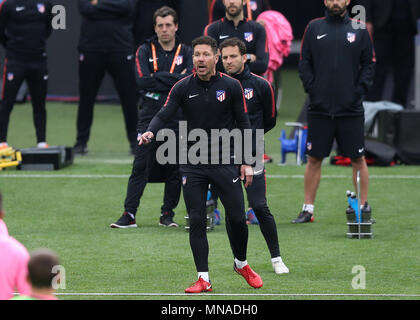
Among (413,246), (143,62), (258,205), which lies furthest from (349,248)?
(143,62)

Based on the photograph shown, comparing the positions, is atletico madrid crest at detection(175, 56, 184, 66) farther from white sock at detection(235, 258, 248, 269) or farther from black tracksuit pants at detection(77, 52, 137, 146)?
black tracksuit pants at detection(77, 52, 137, 146)

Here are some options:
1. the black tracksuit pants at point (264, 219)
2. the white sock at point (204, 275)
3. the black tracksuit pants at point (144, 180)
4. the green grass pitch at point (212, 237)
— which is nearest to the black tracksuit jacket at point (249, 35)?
the black tracksuit pants at point (144, 180)

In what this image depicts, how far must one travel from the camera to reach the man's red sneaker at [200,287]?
7.97 metres

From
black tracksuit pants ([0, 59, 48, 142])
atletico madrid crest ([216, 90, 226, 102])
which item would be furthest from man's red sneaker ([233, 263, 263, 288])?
black tracksuit pants ([0, 59, 48, 142])

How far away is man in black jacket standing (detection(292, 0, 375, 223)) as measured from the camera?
Answer: 11094 mm

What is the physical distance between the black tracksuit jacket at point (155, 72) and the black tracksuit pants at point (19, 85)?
14.4 feet

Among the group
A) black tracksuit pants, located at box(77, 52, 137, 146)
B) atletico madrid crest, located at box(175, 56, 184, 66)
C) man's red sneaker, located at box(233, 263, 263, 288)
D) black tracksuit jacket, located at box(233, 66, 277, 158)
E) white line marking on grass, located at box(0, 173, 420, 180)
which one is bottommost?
white line marking on grass, located at box(0, 173, 420, 180)

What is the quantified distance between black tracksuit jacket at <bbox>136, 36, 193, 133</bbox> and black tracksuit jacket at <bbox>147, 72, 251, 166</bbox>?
246cm

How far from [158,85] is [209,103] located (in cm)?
264

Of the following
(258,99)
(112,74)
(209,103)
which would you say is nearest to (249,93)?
(258,99)

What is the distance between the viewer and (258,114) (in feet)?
31.5

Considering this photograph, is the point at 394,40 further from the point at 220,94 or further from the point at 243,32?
the point at 220,94
